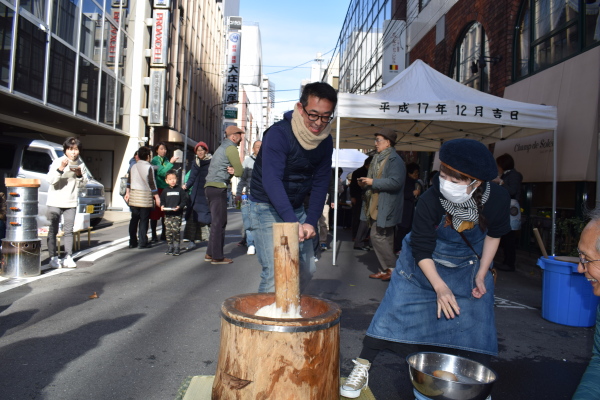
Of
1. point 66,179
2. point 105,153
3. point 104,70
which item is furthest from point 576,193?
point 105,153

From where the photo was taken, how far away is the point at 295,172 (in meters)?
3.46

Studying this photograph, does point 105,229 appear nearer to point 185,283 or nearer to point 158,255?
point 158,255

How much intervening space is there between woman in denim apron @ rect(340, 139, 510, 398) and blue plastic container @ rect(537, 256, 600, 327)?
8.28ft

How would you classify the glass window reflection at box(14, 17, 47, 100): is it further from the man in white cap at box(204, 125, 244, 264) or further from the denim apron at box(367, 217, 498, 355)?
the denim apron at box(367, 217, 498, 355)

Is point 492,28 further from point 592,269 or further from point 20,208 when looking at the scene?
point 592,269

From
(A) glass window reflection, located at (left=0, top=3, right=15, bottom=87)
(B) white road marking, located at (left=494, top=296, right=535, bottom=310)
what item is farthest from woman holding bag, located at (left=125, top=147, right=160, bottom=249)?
(B) white road marking, located at (left=494, top=296, right=535, bottom=310)

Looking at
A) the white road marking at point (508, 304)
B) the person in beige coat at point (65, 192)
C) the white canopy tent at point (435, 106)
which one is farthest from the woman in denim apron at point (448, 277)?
the person in beige coat at point (65, 192)

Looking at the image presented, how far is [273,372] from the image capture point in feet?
7.10

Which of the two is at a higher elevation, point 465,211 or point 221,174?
point 221,174

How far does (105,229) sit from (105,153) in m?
11.7

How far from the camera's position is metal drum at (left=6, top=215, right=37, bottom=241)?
6273 millimetres

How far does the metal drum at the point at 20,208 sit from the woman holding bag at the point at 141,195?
2.56m

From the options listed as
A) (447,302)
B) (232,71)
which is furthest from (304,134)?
(232,71)

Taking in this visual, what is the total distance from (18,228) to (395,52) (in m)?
16.7
